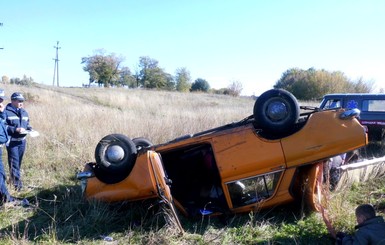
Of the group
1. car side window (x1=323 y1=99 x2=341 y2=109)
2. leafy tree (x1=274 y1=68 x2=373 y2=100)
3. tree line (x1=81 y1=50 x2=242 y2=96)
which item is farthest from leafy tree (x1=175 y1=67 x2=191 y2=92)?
car side window (x1=323 y1=99 x2=341 y2=109)

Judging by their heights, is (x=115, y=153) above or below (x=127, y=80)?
below

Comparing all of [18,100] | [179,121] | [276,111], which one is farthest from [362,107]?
[18,100]

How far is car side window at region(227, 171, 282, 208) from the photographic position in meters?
→ 4.36

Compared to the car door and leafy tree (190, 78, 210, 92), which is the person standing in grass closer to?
the car door

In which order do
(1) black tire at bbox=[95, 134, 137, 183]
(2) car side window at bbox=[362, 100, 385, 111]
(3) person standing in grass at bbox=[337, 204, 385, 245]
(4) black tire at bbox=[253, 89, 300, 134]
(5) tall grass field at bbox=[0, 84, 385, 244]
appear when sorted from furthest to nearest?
(2) car side window at bbox=[362, 100, 385, 111] → (1) black tire at bbox=[95, 134, 137, 183] → (4) black tire at bbox=[253, 89, 300, 134] → (5) tall grass field at bbox=[0, 84, 385, 244] → (3) person standing in grass at bbox=[337, 204, 385, 245]

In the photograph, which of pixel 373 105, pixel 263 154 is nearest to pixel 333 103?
pixel 373 105

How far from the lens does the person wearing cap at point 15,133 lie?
5.97m

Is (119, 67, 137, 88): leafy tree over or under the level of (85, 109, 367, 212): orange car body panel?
over

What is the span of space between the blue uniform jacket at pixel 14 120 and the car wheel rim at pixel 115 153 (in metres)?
2.33

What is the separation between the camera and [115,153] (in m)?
4.53

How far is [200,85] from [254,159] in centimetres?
6505

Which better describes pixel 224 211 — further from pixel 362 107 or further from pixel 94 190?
pixel 362 107

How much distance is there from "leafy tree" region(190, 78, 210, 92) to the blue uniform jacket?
204ft

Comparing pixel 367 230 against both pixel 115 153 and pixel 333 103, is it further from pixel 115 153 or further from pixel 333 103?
pixel 333 103
